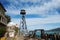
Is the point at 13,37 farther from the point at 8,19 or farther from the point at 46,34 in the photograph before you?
the point at 8,19

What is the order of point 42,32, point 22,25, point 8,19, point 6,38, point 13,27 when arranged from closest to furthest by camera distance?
point 6,38 → point 13,27 → point 42,32 → point 22,25 → point 8,19

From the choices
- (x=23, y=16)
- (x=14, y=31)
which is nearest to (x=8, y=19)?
(x=23, y=16)

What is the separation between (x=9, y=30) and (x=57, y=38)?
10.8m

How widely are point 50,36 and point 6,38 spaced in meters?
10.6

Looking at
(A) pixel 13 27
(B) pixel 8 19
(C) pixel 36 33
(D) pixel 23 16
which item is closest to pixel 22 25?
(D) pixel 23 16

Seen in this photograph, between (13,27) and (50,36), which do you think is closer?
(13,27)

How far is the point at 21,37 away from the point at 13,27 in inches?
141

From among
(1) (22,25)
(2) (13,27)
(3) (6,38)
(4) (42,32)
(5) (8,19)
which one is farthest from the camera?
(5) (8,19)

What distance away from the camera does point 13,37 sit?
32.9m

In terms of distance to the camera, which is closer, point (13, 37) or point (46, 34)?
point (13, 37)

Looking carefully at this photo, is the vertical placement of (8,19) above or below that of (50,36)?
above

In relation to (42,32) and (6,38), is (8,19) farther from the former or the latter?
(6,38)

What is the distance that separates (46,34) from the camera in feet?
131

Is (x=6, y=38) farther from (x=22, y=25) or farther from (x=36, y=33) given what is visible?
(x=22, y=25)
